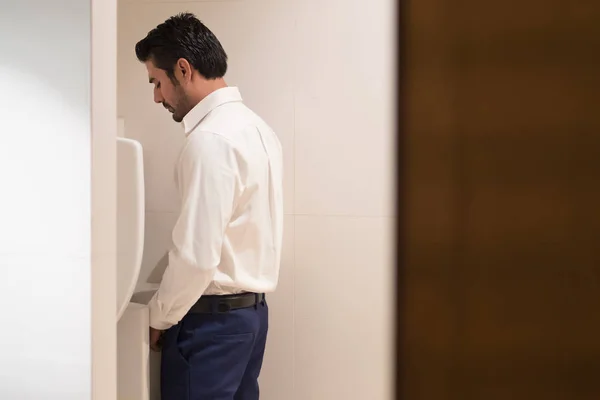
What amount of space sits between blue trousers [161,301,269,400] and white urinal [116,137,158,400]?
0.19 feet

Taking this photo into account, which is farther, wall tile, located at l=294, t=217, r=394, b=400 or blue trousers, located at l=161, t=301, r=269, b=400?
wall tile, located at l=294, t=217, r=394, b=400

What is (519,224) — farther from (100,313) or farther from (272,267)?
(272,267)

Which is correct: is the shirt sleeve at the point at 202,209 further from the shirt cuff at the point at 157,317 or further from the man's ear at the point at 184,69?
the man's ear at the point at 184,69

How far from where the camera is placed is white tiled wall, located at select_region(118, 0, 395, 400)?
162 centimetres

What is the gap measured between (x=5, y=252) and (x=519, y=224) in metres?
0.97

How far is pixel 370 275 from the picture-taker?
164 centimetres

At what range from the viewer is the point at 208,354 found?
1.35m

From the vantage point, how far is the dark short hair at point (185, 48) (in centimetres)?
144

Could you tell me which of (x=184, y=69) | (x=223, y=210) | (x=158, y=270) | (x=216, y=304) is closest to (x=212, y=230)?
(x=223, y=210)

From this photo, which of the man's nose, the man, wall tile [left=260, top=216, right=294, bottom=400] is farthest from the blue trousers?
the man's nose

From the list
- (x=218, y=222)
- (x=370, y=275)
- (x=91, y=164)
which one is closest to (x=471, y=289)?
(x=91, y=164)

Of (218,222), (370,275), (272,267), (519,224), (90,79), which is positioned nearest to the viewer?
(519,224)

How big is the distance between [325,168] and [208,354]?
59 centimetres

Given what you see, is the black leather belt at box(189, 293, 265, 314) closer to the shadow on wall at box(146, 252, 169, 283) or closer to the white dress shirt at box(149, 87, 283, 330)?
the white dress shirt at box(149, 87, 283, 330)
